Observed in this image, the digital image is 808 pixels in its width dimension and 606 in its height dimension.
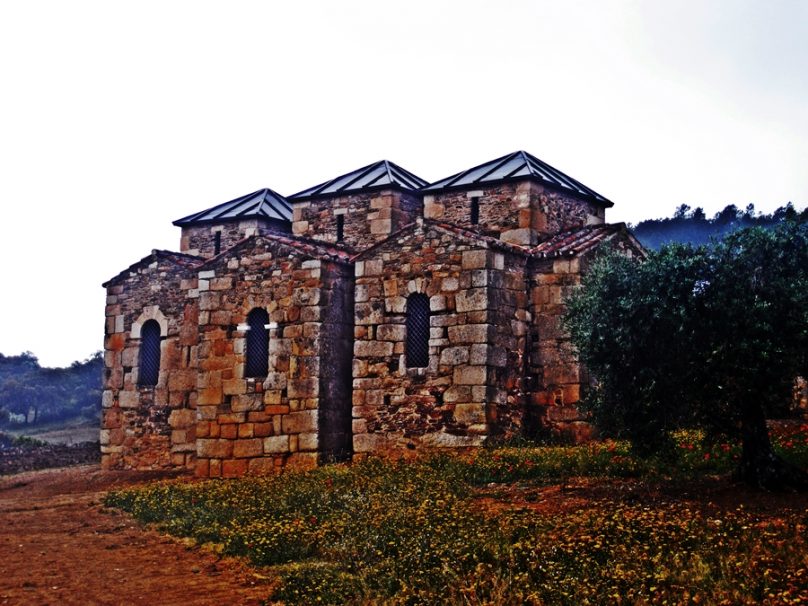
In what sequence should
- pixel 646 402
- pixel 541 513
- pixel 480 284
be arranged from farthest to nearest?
pixel 480 284, pixel 646 402, pixel 541 513

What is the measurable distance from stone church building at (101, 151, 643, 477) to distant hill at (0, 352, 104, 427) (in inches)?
1180

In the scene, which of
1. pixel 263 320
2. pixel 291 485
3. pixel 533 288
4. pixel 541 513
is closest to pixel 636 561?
pixel 541 513

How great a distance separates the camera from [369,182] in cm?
2553

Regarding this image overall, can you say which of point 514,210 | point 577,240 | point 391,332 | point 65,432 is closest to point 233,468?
point 391,332

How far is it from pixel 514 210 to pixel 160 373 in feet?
32.0

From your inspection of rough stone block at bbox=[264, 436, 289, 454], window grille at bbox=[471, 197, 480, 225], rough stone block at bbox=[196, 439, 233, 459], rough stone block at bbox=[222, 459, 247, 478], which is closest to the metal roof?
window grille at bbox=[471, 197, 480, 225]

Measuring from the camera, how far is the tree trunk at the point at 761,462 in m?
13.5

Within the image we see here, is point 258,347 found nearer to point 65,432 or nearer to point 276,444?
point 276,444

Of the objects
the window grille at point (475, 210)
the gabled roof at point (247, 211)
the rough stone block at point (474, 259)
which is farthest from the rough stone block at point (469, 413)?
the gabled roof at point (247, 211)

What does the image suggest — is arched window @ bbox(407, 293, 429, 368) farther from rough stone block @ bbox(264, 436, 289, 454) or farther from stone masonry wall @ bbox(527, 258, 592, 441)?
rough stone block @ bbox(264, 436, 289, 454)

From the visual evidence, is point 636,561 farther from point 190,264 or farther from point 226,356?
point 190,264

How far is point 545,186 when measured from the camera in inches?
923

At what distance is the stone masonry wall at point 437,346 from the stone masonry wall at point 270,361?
39.2 inches

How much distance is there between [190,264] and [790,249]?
1580cm
